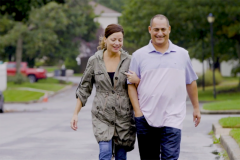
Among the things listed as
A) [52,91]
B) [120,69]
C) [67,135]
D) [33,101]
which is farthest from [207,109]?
[52,91]

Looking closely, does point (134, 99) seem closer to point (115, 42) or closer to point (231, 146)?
point (115, 42)

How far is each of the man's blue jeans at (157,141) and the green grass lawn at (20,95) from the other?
26636 mm

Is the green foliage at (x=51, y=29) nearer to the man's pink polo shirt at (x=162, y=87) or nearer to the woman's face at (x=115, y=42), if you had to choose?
the woman's face at (x=115, y=42)

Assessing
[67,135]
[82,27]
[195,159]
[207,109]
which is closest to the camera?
[195,159]

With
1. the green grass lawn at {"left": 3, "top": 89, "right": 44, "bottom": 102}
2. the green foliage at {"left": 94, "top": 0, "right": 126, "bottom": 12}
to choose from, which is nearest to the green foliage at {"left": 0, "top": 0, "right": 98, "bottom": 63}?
the green grass lawn at {"left": 3, "top": 89, "right": 44, "bottom": 102}

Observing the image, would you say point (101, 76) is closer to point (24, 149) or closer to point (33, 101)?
point (24, 149)

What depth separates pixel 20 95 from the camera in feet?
112

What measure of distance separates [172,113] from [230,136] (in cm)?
468

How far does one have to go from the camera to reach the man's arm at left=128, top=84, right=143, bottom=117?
5441mm

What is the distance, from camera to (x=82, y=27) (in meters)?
55.8

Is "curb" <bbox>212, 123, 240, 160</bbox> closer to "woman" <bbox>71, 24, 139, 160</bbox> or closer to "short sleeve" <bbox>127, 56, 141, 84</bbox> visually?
"woman" <bbox>71, 24, 139, 160</bbox>

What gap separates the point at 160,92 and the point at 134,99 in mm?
289

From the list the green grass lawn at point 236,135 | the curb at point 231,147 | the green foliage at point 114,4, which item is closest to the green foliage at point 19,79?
the green grass lawn at point 236,135

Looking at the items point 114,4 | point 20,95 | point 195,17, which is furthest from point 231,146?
point 114,4
